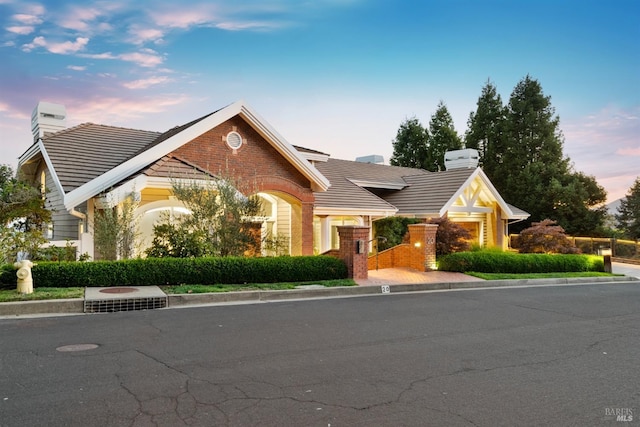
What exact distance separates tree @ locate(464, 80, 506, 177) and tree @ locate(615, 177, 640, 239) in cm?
1196

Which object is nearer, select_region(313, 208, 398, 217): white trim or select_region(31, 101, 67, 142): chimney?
select_region(31, 101, 67, 142): chimney

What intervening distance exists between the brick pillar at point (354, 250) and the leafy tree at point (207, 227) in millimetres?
2867

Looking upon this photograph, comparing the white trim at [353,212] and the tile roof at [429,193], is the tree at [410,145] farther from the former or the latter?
the white trim at [353,212]

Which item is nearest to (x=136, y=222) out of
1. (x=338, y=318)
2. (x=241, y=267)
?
(x=241, y=267)

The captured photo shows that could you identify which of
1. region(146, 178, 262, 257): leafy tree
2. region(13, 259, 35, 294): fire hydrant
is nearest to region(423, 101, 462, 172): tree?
region(146, 178, 262, 257): leafy tree

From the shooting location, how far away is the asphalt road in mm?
4598

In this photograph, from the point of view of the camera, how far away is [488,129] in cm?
4597

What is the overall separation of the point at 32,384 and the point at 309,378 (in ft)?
9.70

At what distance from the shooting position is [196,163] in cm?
1683

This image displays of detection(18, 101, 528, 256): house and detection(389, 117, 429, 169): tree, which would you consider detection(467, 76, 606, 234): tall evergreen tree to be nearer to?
detection(389, 117, 429, 169): tree

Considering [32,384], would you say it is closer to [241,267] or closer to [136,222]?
[241,267]

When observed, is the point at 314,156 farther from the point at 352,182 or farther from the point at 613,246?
the point at 613,246

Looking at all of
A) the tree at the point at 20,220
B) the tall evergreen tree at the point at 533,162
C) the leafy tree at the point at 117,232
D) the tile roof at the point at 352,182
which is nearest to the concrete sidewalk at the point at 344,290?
the leafy tree at the point at 117,232

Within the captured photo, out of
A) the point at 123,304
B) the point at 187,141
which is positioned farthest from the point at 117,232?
the point at 187,141
